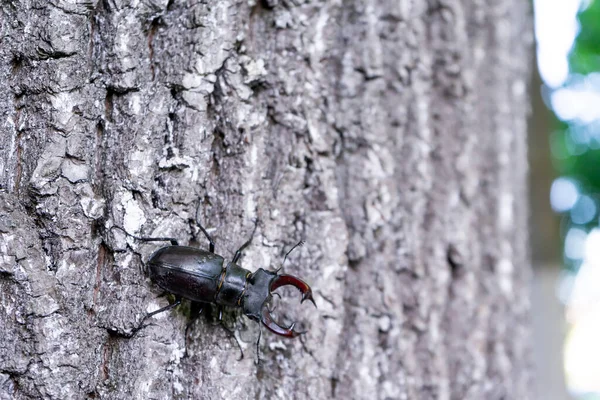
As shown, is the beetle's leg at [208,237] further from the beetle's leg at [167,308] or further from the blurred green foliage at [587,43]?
the blurred green foliage at [587,43]

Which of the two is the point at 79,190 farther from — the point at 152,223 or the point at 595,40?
the point at 595,40

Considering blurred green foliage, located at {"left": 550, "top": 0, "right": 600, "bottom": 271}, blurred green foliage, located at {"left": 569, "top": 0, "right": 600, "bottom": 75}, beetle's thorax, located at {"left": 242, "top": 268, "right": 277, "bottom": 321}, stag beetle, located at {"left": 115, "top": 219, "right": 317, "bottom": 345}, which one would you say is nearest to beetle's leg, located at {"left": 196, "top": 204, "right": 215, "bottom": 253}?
stag beetle, located at {"left": 115, "top": 219, "right": 317, "bottom": 345}

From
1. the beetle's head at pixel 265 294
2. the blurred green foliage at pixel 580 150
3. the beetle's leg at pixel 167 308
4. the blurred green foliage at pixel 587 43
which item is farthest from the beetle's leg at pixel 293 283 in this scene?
the blurred green foliage at pixel 587 43

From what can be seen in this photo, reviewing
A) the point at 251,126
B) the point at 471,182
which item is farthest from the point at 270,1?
the point at 471,182

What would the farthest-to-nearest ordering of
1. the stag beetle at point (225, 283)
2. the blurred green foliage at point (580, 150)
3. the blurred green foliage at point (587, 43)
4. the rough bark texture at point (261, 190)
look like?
the blurred green foliage at point (580, 150) < the blurred green foliage at point (587, 43) < the stag beetle at point (225, 283) < the rough bark texture at point (261, 190)

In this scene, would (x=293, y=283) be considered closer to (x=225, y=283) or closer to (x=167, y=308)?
(x=225, y=283)

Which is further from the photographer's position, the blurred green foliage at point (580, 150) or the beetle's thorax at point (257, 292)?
the blurred green foliage at point (580, 150)

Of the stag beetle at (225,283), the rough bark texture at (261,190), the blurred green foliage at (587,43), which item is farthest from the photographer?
the blurred green foliage at (587,43)
